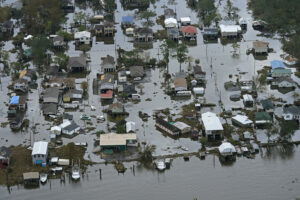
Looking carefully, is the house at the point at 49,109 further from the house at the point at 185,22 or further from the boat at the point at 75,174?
the house at the point at 185,22

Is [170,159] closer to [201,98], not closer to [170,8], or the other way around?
[201,98]

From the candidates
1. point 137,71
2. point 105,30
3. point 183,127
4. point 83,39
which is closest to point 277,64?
point 137,71

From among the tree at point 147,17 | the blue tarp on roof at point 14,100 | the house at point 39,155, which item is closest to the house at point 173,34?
the tree at point 147,17

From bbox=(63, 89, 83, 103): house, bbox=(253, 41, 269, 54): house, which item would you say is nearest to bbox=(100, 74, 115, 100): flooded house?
bbox=(63, 89, 83, 103): house

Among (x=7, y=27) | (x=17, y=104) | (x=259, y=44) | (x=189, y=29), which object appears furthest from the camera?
(x=7, y=27)

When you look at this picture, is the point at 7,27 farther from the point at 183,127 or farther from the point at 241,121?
the point at 241,121
